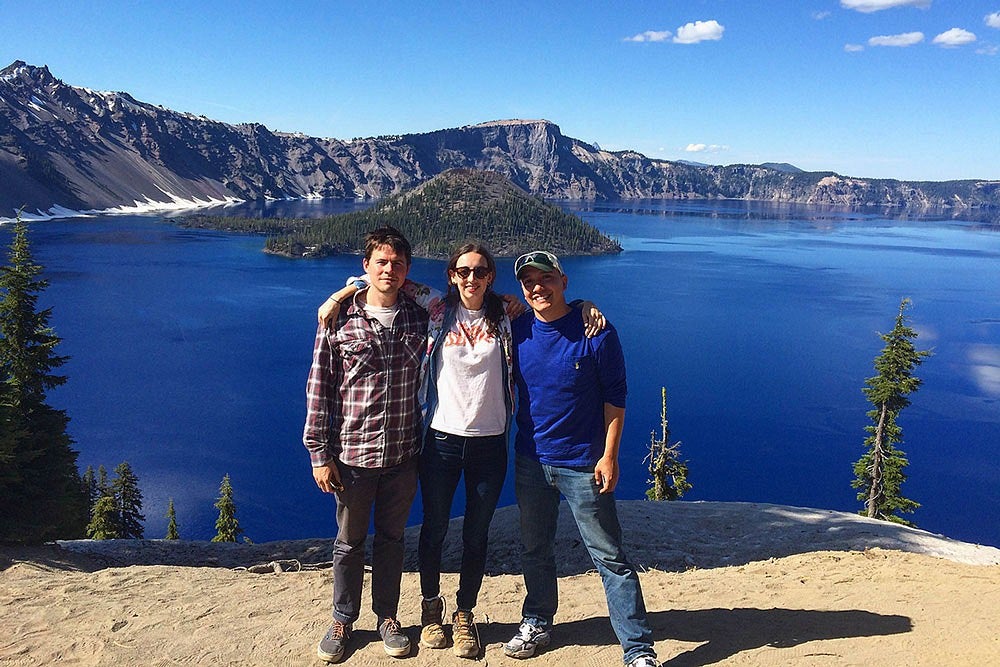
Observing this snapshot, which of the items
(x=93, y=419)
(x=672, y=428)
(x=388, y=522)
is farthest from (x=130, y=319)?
(x=388, y=522)

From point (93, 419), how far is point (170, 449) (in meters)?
8.88

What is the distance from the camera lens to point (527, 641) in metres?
5.59

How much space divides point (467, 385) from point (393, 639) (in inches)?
94.5

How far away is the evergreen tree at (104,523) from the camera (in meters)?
25.1

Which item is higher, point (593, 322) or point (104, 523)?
point (593, 322)

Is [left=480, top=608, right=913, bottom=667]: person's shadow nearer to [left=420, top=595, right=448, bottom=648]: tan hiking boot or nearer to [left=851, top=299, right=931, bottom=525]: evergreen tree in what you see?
[left=420, top=595, right=448, bottom=648]: tan hiking boot

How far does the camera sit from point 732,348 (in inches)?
2817

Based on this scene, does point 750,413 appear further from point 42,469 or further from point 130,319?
point 130,319

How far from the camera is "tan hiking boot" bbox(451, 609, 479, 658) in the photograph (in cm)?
557

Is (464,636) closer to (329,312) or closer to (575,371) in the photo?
(575,371)

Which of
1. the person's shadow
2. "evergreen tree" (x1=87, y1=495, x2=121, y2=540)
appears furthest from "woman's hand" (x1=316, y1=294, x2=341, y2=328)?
"evergreen tree" (x1=87, y1=495, x2=121, y2=540)

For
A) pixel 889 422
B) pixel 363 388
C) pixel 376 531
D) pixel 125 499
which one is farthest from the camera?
pixel 125 499

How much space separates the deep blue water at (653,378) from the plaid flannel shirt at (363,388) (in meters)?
33.3

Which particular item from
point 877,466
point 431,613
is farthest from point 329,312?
point 877,466
